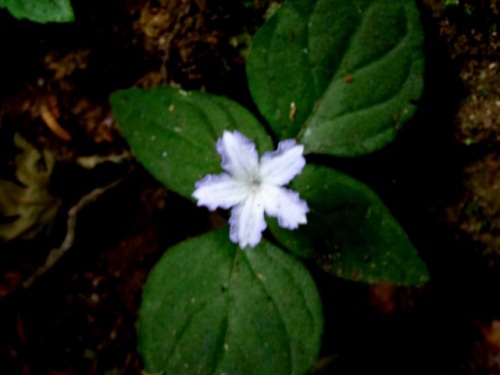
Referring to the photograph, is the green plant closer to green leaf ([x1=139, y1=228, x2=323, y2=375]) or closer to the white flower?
green leaf ([x1=139, y1=228, x2=323, y2=375])

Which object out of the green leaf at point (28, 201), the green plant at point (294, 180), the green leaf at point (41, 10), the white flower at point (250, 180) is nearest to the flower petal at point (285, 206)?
the white flower at point (250, 180)

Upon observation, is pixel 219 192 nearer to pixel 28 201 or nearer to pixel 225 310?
pixel 225 310

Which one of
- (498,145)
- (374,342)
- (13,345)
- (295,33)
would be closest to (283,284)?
(374,342)

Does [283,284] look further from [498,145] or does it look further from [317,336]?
[498,145]

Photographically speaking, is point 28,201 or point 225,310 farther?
point 28,201

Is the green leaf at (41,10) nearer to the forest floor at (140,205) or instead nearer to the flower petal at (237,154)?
the forest floor at (140,205)

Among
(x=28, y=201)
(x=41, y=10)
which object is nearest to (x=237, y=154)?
(x=41, y=10)

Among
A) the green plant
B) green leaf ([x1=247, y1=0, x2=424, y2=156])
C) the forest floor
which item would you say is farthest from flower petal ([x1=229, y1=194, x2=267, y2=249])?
the forest floor
